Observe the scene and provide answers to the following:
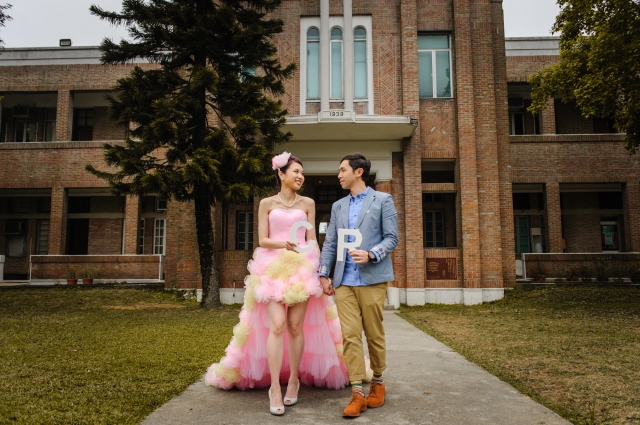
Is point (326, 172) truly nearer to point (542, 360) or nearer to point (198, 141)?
point (198, 141)

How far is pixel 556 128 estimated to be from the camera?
23969 millimetres

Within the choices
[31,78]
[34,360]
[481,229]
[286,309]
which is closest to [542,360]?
[286,309]

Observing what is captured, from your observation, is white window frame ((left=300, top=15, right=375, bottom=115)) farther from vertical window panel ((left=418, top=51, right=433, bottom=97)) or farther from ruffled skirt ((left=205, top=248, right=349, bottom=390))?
ruffled skirt ((left=205, top=248, right=349, bottom=390))

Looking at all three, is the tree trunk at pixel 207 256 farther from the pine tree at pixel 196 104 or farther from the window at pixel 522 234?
the window at pixel 522 234

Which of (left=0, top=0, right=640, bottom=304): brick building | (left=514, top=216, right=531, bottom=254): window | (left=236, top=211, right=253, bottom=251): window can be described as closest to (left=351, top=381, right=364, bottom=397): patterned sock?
(left=0, top=0, right=640, bottom=304): brick building

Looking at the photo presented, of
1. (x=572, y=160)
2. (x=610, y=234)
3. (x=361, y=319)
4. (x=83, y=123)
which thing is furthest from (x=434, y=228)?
(x=361, y=319)

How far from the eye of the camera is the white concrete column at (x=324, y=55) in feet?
49.5

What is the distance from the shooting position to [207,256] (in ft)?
43.8

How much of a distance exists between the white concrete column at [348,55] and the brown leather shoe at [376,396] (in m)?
11.6

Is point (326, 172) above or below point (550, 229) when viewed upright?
above

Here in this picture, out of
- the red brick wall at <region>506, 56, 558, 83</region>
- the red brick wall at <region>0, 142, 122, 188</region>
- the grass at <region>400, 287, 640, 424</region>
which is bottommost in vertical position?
the grass at <region>400, 287, 640, 424</region>

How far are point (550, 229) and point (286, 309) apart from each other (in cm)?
2014

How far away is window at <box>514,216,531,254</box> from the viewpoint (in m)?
24.4

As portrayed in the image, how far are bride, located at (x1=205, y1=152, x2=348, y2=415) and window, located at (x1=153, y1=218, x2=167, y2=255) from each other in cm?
2046
